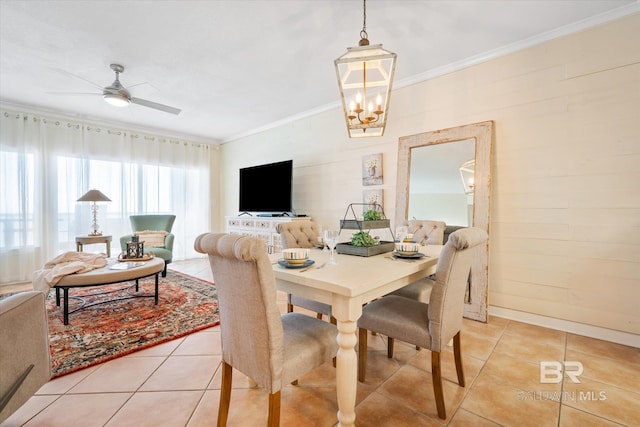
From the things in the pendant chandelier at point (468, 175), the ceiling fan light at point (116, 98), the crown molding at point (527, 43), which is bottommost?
the pendant chandelier at point (468, 175)

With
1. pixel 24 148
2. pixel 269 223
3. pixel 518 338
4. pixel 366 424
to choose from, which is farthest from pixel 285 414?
pixel 24 148

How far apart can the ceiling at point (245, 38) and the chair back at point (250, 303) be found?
6.29ft

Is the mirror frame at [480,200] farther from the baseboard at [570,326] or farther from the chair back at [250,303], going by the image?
the chair back at [250,303]

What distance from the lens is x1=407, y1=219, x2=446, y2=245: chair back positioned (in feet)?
8.03

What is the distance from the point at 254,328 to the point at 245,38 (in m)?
2.43

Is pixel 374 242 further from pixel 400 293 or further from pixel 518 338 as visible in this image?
pixel 518 338

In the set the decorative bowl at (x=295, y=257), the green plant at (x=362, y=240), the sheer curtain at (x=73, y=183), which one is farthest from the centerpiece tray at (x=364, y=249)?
the sheer curtain at (x=73, y=183)

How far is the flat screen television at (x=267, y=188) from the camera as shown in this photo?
4341 millimetres

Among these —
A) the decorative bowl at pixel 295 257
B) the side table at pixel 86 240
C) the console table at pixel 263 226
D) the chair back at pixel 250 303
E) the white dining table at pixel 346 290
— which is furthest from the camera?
the console table at pixel 263 226

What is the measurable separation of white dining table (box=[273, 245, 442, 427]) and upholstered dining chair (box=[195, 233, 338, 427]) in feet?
0.46

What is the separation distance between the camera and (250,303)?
107cm

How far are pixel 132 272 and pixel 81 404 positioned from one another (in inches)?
52.3

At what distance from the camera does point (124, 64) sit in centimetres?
283

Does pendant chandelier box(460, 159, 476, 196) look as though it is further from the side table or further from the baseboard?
the side table
